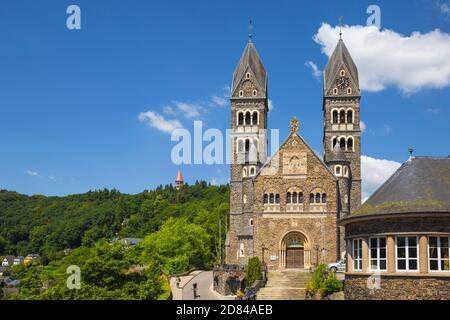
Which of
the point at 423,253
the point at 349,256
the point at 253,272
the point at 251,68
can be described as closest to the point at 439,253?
the point at 423,253

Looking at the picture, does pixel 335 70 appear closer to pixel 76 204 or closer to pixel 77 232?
pixel 77 232

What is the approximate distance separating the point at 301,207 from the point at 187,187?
372 feet

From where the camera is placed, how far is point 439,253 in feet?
87.7

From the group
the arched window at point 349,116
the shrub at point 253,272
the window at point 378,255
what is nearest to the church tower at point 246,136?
the arched window at point 349,116

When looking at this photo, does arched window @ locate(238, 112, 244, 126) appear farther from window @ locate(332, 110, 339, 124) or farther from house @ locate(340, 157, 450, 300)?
house @ locate(340, 157, 450, 300)

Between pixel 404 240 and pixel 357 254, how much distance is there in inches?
119

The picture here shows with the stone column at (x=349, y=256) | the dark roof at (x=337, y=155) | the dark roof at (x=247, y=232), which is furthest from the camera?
the dark roof at (x=337, y=155)

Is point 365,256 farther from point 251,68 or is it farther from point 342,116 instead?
point 251,68

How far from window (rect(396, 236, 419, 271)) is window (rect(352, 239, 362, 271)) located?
7.85 ft

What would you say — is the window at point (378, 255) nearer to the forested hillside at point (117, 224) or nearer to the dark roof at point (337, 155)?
the dark roof at point (337, 155)

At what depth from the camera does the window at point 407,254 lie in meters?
27.0

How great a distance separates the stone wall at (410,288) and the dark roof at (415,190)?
293 centimetres

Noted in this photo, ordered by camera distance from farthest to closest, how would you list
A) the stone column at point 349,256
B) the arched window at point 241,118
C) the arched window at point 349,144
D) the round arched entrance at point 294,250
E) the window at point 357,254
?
the arched window at point 241,118 < the arched window at point 349,144 < the round arched entrance at point 294,250 < the stone column at point 349,256 < the window at point 357,254
